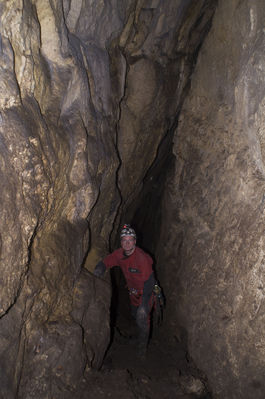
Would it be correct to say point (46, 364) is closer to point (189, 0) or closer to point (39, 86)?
point (39, 86)

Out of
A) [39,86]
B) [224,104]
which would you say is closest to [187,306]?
[224,104]

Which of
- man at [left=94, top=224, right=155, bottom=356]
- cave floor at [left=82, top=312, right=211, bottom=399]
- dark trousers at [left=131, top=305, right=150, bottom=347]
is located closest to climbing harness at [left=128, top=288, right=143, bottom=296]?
man at [left=94, top=224, right=155, bottom=356]

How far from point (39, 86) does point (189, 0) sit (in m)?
3.45

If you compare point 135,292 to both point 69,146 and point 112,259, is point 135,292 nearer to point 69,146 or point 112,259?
point 112,259

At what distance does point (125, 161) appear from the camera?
6.05m

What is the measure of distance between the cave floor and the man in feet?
0.94

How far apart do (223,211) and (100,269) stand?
206 centimetres

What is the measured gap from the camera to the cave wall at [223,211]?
438 centimetres

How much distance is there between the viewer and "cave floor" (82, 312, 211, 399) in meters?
4.50

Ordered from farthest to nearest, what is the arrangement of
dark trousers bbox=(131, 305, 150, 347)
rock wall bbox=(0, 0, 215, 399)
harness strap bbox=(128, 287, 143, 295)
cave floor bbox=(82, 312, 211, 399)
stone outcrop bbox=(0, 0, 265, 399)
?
harness strap bbox=(128, 287, 143, 295), dark trousers bbox=(131, 305, 150, 347), cave floor bbox=(82, 312, 211, 399), stone outcrop bbox=(0, 0, 265, 399), rock wall bbox=(0, 0, 215, 399)

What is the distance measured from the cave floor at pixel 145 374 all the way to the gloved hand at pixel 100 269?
4.34 ft

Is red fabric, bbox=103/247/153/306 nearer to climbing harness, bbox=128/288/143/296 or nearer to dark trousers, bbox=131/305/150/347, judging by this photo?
climbing harness, bbox=128/288/143/296

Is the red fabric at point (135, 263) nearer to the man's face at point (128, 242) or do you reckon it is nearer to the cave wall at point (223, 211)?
the man's face at point (128, 242)

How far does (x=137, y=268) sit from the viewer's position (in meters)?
5.39
